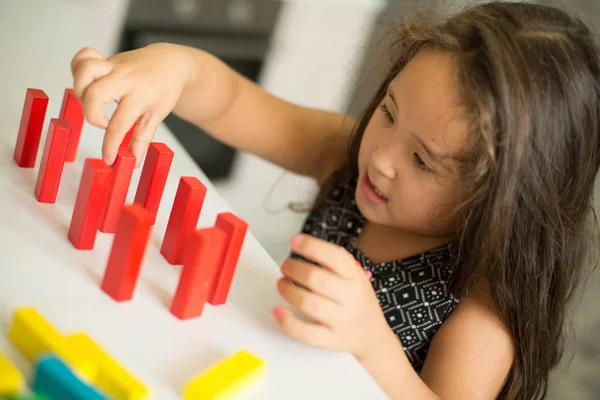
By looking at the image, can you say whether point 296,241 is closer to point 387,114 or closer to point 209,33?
point 387,114

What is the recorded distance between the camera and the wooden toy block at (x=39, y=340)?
0.47m

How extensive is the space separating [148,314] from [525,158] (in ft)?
1.44

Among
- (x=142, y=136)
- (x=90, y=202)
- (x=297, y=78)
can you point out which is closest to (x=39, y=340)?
(x=90, y=202)

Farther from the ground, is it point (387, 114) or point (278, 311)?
point (387, 114)

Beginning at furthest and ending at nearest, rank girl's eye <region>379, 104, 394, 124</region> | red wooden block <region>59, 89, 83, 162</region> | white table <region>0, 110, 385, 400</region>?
girl's eye <region>379, 104, 394, 124</region>, red wooden block <region>59, 89, 83, 162</region>, white table <region>0, 110, 385, 400</region>

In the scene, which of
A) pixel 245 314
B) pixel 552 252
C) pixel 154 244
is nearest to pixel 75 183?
pixel 154 244

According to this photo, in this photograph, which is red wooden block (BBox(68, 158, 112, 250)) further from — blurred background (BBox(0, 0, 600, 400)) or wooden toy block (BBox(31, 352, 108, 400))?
blurred background (BBox(0, 0, 600, 400))

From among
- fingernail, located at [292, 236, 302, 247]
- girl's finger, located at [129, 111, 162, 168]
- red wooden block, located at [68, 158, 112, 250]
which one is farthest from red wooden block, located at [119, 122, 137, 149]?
fingernail, located at [292, 236, 302, 247]

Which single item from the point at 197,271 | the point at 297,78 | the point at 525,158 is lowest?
the point at 297,78

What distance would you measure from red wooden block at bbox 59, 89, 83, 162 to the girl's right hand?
5 cm

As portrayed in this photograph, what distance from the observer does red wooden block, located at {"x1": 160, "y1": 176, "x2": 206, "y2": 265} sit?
634 mm

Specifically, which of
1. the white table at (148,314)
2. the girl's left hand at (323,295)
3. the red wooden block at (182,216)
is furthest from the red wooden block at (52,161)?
the girl's left hand at (323,295)

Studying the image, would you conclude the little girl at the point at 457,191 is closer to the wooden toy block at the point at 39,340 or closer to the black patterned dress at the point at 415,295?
the black patterned dress at the point at 415,295

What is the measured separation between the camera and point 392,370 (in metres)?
0.69
